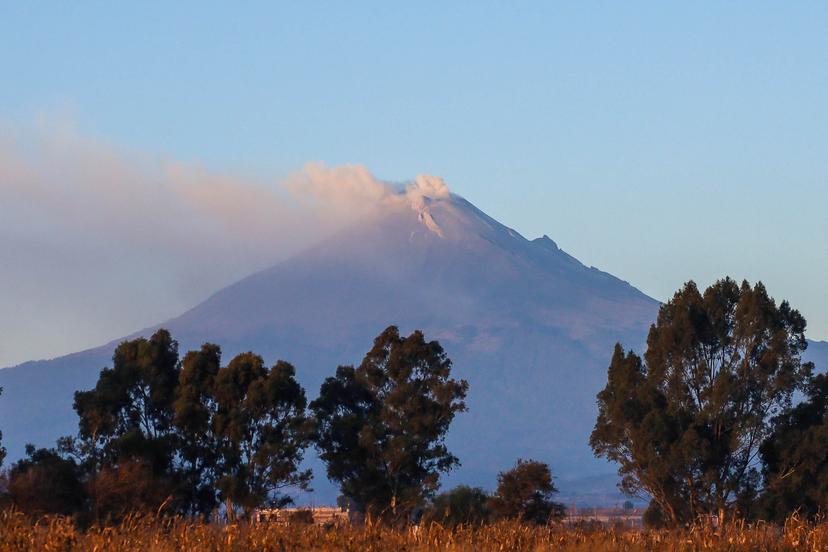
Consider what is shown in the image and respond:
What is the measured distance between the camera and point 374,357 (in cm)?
7256

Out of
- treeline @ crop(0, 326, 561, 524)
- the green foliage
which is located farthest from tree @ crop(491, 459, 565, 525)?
the green foliage

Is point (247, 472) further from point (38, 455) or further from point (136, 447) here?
point (38, 455)

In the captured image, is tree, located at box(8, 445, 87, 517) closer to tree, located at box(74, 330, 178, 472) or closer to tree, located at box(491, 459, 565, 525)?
tree, located at box(74, 330, 178, 472)

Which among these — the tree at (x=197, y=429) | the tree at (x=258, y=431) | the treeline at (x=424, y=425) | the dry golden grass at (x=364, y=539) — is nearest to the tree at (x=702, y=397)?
the treeline at (x=424, y=425)

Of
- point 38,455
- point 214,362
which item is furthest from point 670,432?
point 38,455

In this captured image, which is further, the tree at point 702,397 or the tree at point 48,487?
the tree at point 702,397

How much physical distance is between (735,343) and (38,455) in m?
31.9

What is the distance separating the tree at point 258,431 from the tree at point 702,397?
13826 millimetres

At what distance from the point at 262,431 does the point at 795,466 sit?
2347 cm

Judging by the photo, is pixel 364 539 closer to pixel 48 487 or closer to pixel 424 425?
pixel 48 487

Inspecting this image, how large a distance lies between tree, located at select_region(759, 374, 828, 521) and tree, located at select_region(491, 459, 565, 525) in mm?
11344

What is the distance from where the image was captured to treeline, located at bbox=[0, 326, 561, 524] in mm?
64312

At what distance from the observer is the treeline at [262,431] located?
64312 millimetres

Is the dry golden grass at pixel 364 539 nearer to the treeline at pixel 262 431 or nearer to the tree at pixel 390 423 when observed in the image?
the treeline at pixel 262 431
